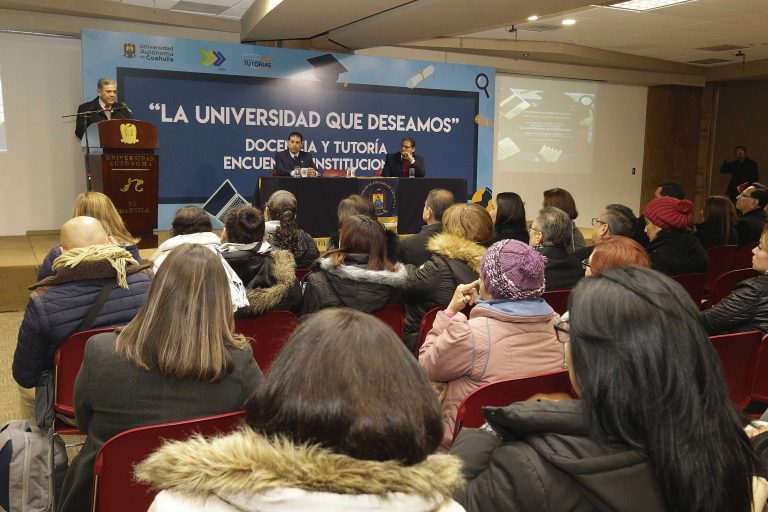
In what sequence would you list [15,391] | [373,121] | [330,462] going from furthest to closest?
[373,121] → [15,391] → [330,462]

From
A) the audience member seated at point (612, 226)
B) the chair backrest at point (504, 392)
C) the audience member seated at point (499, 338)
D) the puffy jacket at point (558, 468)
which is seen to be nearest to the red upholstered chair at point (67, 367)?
the audience member seated at point (499, 338)

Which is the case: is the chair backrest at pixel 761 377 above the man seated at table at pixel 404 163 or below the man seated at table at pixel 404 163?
below

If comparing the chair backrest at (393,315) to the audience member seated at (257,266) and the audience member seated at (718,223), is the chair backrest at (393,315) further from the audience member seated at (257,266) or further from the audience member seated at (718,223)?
the audience member seated at (718,223)

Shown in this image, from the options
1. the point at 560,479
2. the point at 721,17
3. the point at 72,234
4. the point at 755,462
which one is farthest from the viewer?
the point at 721,17

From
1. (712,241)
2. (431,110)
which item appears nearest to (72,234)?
(712,241)

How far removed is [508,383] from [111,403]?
1066 millimetres

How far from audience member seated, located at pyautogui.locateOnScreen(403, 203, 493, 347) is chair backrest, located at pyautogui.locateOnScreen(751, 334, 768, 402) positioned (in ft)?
4.05

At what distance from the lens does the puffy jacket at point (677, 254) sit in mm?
3930

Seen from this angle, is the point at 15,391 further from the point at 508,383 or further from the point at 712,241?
the point at 712,241

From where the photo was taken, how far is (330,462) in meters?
0.86

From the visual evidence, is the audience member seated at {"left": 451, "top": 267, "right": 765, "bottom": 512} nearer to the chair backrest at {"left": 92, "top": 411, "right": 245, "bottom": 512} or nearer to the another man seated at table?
the chair backrest at {"left": 92, "top": 411, "right": 245, "bottom": 512}

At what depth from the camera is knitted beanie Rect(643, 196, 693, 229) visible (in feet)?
13.0

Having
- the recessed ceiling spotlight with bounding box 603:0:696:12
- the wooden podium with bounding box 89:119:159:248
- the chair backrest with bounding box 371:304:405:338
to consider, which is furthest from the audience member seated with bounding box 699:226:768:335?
the recessed ceiling spotlight with bounding box 603:0:696:12

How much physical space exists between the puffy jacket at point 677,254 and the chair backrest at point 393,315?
171cm
